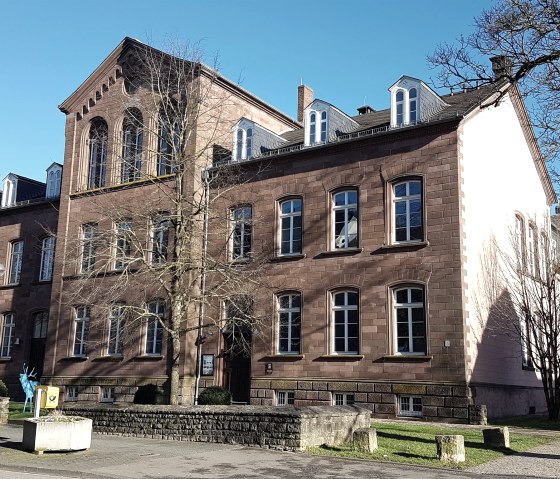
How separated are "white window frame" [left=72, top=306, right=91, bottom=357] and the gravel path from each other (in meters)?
20.1

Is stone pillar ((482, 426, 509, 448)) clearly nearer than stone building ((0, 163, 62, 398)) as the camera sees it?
Yes

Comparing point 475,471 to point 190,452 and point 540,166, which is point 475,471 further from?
point 540,166

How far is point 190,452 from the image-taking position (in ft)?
46.4

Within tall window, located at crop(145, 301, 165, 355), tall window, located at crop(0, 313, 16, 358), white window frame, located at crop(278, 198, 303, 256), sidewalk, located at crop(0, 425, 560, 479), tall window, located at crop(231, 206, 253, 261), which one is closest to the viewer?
sidewalk, located at crop(0, 425, 560, 479)

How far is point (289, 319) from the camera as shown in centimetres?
2403

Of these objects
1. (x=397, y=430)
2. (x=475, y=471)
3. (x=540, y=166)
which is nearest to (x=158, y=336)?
(x=397, y=430)

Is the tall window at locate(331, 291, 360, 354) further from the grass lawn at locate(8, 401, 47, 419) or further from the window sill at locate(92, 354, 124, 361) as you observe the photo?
the grass lawn at locate(8, 401, 47, 419)

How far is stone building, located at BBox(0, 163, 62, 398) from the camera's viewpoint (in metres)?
32.2

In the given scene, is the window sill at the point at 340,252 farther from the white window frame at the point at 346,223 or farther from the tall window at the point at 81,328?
the tall window at the point at 81,328

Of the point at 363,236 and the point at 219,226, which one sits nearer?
the point at 363,236

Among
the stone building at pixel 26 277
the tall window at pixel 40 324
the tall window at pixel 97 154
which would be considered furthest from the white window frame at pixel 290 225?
the tall window at pixel 40 324

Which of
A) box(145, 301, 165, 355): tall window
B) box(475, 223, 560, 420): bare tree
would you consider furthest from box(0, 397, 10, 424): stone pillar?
box(475, 223, 560, 420): bare tree

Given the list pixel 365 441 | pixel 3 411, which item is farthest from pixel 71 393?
pixel 365 441

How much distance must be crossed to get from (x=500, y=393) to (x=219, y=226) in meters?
11.8
